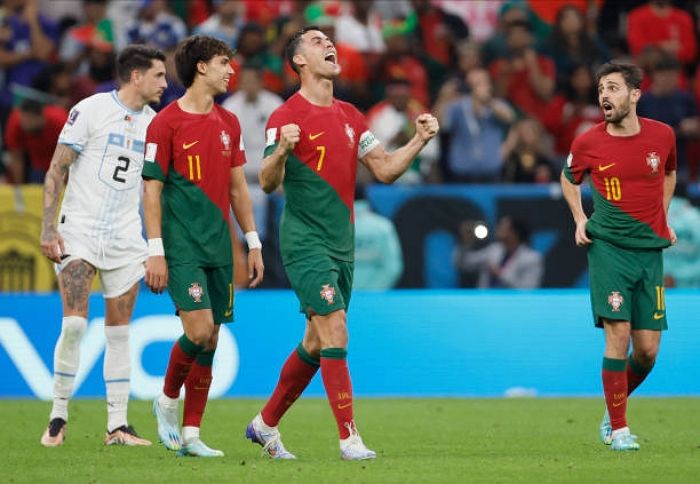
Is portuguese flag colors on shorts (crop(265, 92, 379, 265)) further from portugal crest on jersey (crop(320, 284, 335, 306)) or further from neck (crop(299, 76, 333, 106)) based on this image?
portugal crest on jersey (crop(320, 284, 335, 306))

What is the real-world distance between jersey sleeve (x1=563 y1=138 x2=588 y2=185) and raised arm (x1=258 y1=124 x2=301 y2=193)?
233 cm

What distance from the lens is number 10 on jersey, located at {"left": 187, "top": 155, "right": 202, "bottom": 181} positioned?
951 centimetres

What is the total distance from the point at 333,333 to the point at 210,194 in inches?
48.5

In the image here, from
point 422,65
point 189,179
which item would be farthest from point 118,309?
point 422,65

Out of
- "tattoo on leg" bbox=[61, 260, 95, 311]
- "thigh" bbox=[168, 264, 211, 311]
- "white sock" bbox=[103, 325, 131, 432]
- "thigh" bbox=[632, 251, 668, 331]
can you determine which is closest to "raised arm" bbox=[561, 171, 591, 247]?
"thigh" bbox=[632, 251, 668, 331]

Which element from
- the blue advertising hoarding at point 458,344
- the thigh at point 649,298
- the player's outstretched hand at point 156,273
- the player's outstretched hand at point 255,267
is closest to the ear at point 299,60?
the player's outstretched hand at point 255,267

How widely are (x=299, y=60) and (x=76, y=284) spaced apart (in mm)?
2443

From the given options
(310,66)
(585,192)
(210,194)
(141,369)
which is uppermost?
(310,66)

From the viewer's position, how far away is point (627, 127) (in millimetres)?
10359

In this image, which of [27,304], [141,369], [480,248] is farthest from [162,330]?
[480,248]

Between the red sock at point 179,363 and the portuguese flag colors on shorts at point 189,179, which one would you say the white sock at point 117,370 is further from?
the portuguese flag colors on shorts at point 189,179

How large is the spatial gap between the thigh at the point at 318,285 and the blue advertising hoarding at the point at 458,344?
559 cm

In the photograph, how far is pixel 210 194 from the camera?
9570mm

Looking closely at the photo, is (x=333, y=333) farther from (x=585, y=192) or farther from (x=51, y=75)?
(x=51, y=75)
